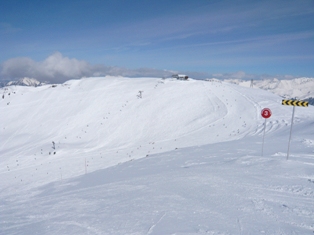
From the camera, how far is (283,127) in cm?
2728

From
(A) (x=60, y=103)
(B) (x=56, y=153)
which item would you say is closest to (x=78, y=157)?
(B) (x=56, y=153)

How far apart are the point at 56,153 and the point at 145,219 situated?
2651cm

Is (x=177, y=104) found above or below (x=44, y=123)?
above

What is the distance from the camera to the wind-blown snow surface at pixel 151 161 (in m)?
6.88

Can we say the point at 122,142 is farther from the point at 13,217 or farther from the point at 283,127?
the point at 13,217

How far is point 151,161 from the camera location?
17.4 meters

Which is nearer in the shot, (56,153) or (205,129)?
(56,153)

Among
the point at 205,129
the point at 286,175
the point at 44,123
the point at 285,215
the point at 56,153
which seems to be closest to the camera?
the point at 285,215

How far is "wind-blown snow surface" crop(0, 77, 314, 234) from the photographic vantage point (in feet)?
22.6

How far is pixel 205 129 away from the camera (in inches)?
1296

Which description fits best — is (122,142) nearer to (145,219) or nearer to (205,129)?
(205,129)

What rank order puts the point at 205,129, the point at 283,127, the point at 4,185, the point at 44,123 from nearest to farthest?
the point at 4,185
the point at 283,127
the point at 205,129
the point at 44,123

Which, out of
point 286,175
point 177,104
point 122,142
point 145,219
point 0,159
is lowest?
point 0,159

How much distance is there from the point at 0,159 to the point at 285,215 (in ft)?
113
